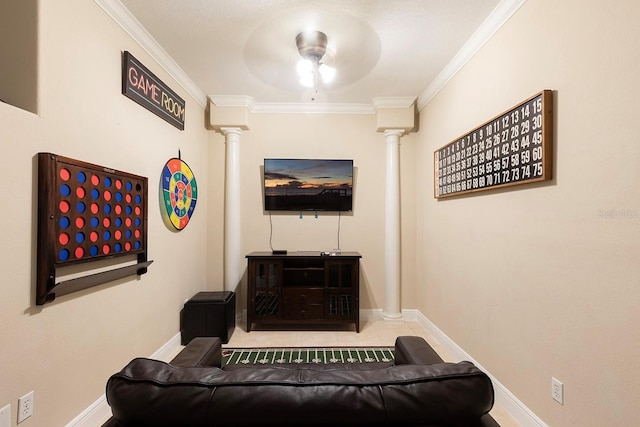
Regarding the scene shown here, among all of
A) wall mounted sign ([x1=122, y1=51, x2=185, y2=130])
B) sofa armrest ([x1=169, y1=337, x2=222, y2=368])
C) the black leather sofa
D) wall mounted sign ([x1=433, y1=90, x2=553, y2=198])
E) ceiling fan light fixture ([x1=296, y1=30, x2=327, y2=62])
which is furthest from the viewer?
ceiling fan light fixture ([x1=296, y1=30, x2=327, y2=62])

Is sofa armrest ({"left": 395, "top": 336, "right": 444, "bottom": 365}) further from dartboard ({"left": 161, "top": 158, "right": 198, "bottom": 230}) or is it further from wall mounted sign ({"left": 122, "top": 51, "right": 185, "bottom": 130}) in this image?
wall mounted sign ({"left": 122, "top": 51, "right": 185, "bottom": 130})

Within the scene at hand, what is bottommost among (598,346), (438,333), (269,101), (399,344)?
(438,333)

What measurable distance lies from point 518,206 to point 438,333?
1733 mm

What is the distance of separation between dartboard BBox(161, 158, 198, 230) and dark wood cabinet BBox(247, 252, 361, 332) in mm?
811

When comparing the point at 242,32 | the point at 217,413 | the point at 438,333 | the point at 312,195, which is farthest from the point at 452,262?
the point at 242,32

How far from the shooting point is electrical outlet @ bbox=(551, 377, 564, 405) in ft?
4.83

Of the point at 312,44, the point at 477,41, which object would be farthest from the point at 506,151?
the point at 312,44

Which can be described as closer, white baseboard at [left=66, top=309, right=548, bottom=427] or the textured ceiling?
white baseboard at [left=66, top=309, right=548, bottom=427]

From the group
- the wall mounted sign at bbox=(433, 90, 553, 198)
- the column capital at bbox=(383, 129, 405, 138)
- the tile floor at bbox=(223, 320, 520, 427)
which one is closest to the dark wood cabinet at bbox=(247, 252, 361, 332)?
the tile floor at bbox=(223, 320, 520, 427)

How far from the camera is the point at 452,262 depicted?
267 cm

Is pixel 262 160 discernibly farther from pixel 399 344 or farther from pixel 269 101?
pixel 399 344

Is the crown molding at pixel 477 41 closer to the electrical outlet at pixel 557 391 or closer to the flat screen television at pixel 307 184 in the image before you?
the flat screen television at pixel 307 184

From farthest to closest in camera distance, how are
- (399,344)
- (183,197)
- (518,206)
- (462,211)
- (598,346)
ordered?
(183,197) < (462,211) < (518,206) < (399,344) < (598,346)

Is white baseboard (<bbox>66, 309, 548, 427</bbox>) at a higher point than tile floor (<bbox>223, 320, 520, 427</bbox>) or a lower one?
higher
